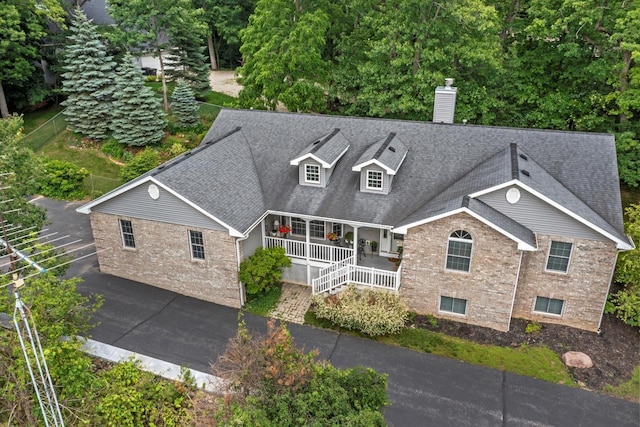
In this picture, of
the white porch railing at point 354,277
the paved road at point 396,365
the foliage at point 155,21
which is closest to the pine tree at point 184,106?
the foliage at point 155,21

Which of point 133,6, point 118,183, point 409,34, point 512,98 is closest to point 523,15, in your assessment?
point 512,98

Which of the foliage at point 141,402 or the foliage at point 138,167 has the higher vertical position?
the foliage at point 138,167

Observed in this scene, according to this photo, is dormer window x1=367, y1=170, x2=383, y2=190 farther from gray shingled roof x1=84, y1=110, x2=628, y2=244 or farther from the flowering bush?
the flowering bush

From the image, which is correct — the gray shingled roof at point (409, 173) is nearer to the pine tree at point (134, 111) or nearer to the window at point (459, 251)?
the window at point (459, 251)

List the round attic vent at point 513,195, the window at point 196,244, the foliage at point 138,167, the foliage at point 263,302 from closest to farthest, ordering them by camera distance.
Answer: the round attic vent at point 513,195 → the window at point 196,244 → the foliage at point 263,302 → the foliage at point 138,167

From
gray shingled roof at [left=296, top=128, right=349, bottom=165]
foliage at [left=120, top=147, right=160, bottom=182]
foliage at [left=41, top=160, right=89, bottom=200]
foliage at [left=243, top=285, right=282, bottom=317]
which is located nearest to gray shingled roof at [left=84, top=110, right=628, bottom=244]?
gray shingled roof at [left=296, top=128, right=349, bottom=165]

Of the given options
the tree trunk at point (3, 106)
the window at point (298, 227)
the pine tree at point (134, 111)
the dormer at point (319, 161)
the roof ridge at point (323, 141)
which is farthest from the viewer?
the tree trunk at point (3, 106)

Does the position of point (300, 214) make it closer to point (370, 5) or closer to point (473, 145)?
point (473, 145)
